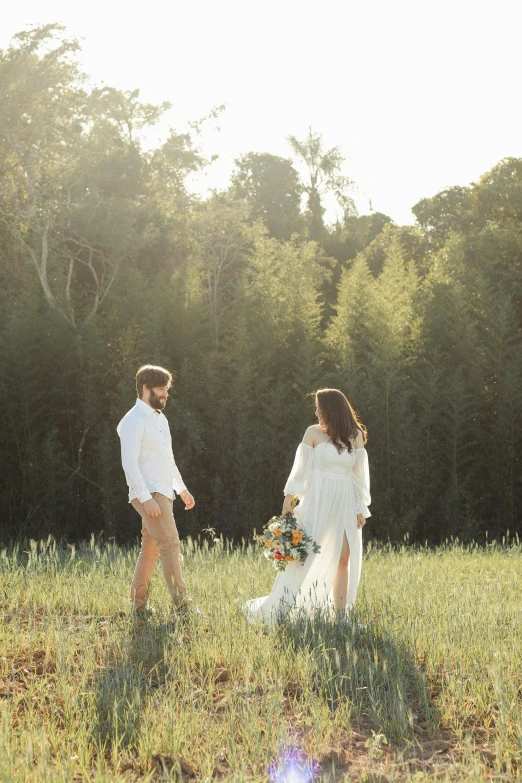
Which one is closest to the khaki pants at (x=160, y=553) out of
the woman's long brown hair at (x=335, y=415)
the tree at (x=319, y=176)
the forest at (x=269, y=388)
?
the woman's long brown hair at (x=335, y=415)

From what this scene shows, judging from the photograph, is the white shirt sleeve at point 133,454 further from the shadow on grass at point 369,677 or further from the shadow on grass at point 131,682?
the shadow on grass at point 369,677

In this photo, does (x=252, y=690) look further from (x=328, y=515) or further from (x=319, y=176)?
(x=319, y=176)

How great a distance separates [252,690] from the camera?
3539mm

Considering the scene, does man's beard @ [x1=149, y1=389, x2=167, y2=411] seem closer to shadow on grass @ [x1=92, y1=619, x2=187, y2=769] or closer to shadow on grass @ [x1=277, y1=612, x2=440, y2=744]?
shadow on grass @ [x1=92, y1=619, x2=187, y2=769]

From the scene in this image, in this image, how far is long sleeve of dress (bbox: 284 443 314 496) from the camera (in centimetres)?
503

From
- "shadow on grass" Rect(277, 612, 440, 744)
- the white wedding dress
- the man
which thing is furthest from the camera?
the white wedding dress

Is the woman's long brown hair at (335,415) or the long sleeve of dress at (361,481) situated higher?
the woman's long brown hair at (335,415)

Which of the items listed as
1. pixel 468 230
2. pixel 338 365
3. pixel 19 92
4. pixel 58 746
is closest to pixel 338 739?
pixel 58 746

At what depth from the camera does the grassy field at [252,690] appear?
9.25 feet

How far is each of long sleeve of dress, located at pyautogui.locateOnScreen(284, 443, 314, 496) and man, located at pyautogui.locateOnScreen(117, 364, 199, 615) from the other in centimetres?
65

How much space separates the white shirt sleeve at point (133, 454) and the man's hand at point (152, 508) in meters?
0.02

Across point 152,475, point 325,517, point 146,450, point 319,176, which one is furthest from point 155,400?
point 319,176

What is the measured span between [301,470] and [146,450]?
3.11 feet

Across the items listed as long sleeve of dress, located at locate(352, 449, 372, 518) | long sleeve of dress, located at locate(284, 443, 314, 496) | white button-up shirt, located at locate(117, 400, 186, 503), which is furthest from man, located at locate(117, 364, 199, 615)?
long sleeve of dress, located at locate(352, 449, 372, 518)
